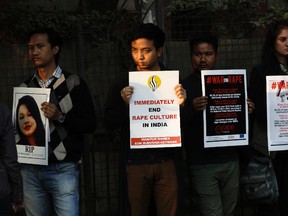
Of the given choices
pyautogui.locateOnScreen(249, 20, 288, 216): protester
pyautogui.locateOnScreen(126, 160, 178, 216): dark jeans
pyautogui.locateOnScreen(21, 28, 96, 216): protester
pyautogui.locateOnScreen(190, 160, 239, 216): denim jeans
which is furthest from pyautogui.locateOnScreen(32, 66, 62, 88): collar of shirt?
pyautogui.locateOnScreen(249, 20, 288, 216): protester

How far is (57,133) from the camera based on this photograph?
4.74m

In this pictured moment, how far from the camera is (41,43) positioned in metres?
4.82

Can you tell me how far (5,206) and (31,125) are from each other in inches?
30.3

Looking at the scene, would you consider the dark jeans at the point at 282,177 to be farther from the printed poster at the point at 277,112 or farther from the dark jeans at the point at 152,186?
the dark jeans at the point at 152,186

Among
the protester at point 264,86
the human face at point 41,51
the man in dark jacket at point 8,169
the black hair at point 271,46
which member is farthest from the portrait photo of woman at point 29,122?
the black hair at point 271,46

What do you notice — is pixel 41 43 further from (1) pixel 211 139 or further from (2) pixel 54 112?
(1) pixel 211 139

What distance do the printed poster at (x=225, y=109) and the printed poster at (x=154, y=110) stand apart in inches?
17.3

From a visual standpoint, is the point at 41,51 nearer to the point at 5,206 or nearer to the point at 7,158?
the point at 7,158

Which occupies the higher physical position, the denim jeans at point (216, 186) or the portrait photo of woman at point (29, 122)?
the portrait photo of woman at point (29, 122)

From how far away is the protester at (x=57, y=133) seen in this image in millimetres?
4691

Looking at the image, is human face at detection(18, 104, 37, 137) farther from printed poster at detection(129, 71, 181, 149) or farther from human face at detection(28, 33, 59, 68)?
printed poster at detection(129, 71, 181, 149)

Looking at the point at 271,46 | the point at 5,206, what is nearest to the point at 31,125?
the point at 5,206

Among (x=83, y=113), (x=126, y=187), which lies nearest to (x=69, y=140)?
(x=83, y=113)

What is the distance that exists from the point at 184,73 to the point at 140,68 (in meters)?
1.91
